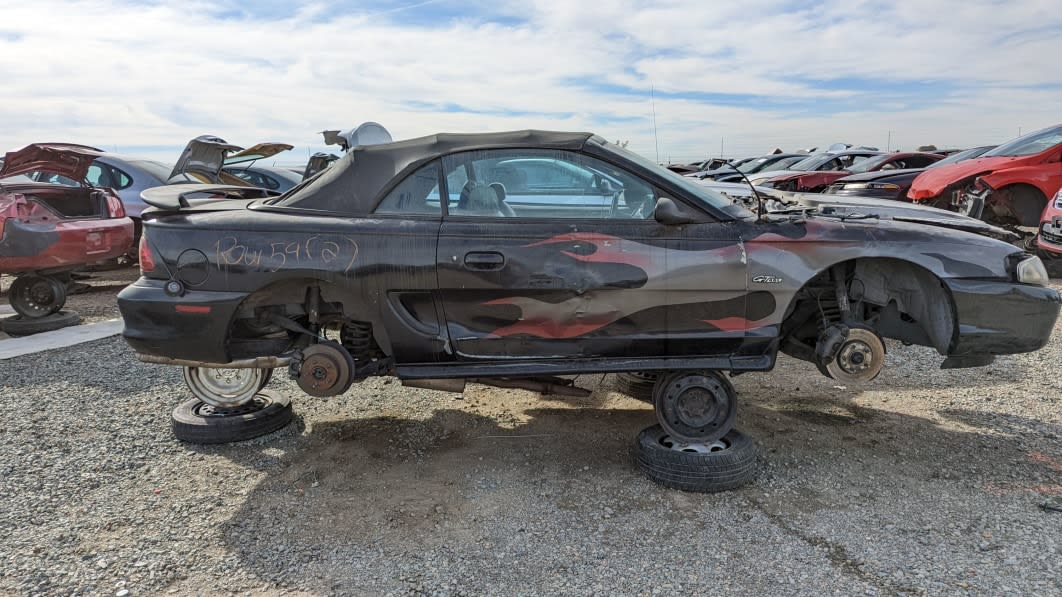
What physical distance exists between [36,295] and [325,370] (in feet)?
17.6

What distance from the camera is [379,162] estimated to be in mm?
3551

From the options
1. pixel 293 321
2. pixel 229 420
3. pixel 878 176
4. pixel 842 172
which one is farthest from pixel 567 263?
pixel 842 172

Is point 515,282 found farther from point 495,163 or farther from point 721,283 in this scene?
point 721,283

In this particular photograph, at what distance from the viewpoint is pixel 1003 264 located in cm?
351

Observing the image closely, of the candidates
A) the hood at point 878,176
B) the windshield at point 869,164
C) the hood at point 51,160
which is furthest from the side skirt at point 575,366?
the windshield at point 869,164

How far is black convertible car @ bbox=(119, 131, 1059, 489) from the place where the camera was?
3373mm

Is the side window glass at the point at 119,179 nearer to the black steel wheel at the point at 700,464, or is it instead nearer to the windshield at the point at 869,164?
the black steel wheel at the point at 700,464

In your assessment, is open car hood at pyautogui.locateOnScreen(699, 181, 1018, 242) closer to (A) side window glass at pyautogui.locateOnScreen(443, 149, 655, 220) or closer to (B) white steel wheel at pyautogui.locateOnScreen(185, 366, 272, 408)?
(A) side window glass at pyautogui.locateOnScreen(443, 149, 655, 220)

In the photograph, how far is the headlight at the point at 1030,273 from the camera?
3477mm

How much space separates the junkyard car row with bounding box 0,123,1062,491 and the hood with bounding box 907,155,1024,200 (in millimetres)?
5693

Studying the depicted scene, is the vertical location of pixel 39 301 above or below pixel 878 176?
below

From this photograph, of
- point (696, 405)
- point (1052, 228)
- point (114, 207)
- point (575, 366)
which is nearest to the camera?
point (575, 366)

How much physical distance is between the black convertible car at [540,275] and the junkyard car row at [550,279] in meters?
0.01

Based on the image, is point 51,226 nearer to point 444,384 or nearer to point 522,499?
point 444,384
